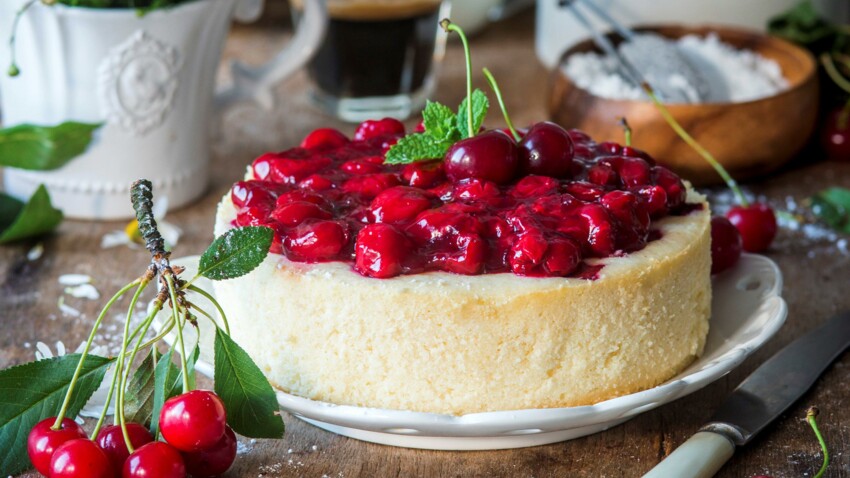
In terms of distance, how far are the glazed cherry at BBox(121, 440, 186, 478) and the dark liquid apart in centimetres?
142

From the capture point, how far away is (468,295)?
1.16m

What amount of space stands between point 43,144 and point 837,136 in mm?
1605

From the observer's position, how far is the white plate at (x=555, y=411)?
1169mm

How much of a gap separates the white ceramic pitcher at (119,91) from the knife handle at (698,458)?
1.17 meters

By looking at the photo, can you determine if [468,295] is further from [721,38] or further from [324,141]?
[721,38]

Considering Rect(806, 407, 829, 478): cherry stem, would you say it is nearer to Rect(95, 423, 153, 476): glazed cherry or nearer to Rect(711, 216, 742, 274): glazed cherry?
Rect(711, 216, 742, 274): glazed cherry

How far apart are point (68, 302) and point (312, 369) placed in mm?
654

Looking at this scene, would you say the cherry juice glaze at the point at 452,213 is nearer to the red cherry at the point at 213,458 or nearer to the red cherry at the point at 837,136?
the red cherry at the point at 213,458

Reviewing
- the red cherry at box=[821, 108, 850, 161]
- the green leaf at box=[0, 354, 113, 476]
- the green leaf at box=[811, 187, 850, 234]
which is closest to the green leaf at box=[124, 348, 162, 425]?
the green leaf at box=[0, 354, 113, 476]

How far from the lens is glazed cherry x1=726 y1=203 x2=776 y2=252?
1838 mm

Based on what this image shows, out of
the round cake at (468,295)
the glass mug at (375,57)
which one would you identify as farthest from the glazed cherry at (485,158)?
the glass mug at (375,57)

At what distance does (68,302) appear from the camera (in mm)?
1721

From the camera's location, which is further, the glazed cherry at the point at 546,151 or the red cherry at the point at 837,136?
the red cherry at the point at 837,136

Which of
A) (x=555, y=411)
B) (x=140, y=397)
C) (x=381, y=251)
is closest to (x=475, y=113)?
(x=381, y=251)
